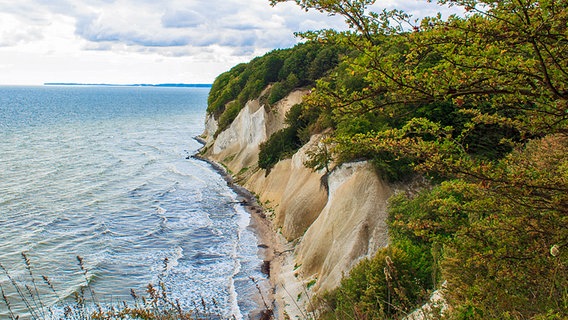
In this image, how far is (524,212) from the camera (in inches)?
244

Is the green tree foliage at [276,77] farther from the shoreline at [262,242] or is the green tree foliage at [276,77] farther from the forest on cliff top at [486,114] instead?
the forest on cliff top at [486,114]

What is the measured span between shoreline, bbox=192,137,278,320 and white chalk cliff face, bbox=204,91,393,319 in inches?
14.6

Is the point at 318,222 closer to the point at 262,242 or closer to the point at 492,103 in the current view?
the point at 262,242

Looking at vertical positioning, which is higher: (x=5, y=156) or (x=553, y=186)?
(x=553, y=186)

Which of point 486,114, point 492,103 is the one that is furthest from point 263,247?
point 492,103

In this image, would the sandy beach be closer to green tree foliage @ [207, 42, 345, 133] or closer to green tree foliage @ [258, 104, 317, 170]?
green tree foliage @ [258, 104, 317, 170]

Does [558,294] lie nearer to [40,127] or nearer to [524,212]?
[524,212]

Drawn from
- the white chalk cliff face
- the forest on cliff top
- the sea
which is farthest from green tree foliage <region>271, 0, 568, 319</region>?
the white chalk cliff face

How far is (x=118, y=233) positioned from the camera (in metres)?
30.0

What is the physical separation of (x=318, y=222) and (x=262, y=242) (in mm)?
5877

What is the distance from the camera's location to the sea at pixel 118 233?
20.9 m

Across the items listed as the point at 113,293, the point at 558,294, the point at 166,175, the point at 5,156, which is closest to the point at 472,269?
the point at 558,294

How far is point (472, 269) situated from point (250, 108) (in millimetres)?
46974

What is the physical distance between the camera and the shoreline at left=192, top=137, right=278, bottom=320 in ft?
66.3
